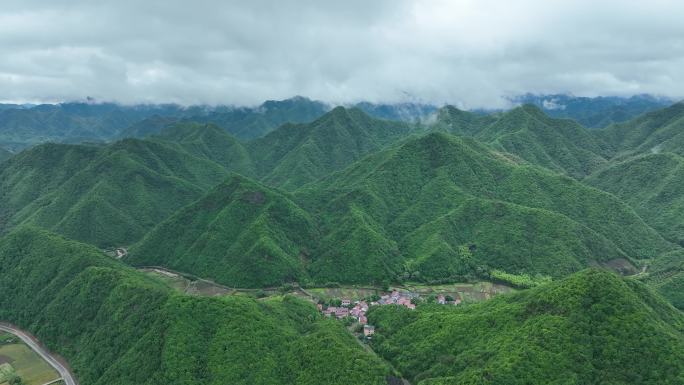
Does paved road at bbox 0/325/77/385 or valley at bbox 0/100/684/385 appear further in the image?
paved road at bbox 0/325/77/385

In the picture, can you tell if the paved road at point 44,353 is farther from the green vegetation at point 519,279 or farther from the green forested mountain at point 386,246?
the green vegetation at point 519,279

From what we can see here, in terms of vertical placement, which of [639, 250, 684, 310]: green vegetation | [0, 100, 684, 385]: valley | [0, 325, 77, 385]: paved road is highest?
[0, 100, 684, 385]: valley

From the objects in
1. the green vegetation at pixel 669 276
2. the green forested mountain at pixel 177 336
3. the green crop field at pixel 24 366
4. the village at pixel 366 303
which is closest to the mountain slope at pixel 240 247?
the village at pixel 366 303

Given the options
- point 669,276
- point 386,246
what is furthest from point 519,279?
point 669,276

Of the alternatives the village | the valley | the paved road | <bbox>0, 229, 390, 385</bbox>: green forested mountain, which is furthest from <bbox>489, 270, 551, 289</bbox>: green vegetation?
the paved road

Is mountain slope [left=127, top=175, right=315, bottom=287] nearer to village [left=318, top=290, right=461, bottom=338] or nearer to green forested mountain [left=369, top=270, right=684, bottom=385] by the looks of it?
village [left=318, top=290, right=461, bottom=338]
